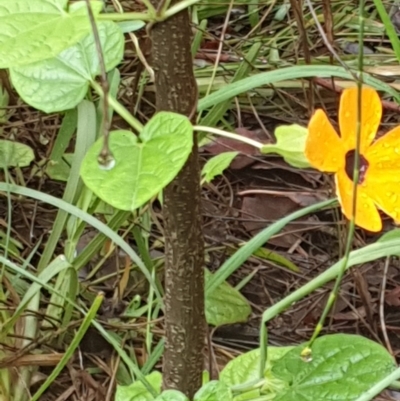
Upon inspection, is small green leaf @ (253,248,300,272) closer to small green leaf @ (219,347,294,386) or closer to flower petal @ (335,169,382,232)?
small green leaf @ (219,347,294,386)

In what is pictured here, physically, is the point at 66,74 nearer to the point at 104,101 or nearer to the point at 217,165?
the point at 104,101

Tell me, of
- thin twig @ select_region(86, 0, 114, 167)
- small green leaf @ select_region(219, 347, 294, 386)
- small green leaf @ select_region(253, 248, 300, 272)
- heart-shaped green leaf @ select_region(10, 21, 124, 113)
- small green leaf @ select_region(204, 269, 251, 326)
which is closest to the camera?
thin twig @ select_region(86, 0, 114, 167)

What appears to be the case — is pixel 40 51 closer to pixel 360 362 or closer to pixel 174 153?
pixel 174 153

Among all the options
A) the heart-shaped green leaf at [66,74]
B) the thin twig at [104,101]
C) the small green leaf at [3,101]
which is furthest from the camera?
the small green leaf at [3,101]

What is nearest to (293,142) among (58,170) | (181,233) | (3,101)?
(181,233)

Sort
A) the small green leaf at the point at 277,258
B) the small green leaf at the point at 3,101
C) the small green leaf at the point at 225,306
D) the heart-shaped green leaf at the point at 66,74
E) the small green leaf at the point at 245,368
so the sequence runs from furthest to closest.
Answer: the small green leaf at the point at 3,101 → the small green leaf at the point at 277,258 → the small green leaf at the point at 225,306 → the small green leaf at the point at 245,368 → the heart-shaped green leaf at the point at 66,74

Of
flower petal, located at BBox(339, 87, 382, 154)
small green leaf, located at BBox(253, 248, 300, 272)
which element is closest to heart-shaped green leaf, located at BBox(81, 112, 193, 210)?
flower petal, located at BBox(339, 87, 382, 154)

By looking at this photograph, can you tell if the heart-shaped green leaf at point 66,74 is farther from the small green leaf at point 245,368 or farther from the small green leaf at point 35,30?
the small green leaf at point 245,368

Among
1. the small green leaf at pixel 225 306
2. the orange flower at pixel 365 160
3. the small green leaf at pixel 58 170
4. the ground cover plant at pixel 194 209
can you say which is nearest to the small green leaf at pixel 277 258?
the ground cover plant at pixel 194 209
